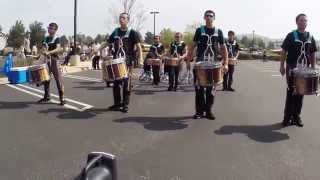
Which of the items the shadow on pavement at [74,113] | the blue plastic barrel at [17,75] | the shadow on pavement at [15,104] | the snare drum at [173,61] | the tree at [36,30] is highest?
the tree at [36,30]

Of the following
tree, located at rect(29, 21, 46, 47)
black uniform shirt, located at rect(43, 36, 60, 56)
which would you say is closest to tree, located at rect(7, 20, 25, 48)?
tree, located at rect(29, 21, 46, 47)

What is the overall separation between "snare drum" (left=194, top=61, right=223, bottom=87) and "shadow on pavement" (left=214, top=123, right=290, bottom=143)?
0.83 meters

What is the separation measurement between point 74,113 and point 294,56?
4.12 m

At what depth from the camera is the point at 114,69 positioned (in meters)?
9.10

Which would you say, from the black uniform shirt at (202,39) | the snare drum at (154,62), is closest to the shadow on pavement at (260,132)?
the black uniform shirt at (202,39)

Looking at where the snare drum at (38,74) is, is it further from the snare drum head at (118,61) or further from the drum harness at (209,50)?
the drum harness at (209,50)

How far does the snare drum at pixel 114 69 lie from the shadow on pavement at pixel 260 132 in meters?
2.23

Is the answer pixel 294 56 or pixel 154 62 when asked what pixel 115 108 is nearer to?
pixel 294 56

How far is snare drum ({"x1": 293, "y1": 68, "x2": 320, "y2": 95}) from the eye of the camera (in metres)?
7.96

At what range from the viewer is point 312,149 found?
6691 mm

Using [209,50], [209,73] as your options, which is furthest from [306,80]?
[209,50]

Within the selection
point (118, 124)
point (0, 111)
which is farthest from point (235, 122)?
point (0, 111)

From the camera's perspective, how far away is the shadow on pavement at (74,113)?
29.3ft

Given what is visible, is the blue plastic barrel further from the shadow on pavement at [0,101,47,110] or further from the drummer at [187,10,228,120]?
the drummer at [187,10,228,120]
